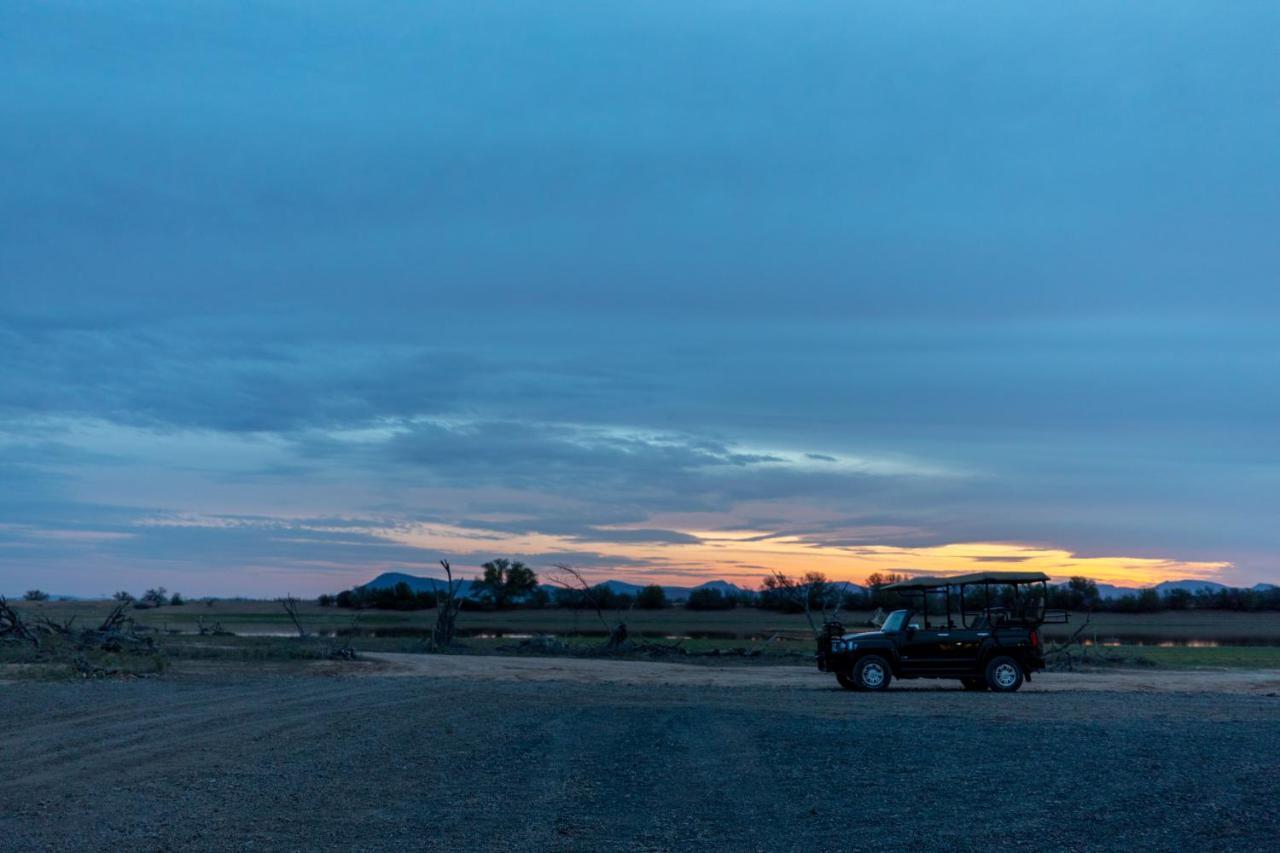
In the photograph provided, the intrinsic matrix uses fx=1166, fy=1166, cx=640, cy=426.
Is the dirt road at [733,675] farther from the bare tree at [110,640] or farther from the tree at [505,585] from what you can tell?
the tree at [505,585]

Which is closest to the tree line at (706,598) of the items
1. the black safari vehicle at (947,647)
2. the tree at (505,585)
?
the tree at (505,585)

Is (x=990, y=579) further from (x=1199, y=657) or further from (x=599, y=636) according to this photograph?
(x=599, y=636)

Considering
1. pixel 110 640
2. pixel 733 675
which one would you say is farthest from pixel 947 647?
pixel 110 640

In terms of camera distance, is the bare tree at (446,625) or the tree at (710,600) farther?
the tree at (710,600)

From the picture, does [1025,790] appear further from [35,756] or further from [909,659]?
[909,659]

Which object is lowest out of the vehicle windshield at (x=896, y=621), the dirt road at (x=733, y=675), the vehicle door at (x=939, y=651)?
the dirt road at (x=733, y=675)

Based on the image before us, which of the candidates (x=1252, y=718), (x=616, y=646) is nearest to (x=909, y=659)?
(x=1252, y=718)

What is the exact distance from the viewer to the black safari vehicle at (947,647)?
1012 inches

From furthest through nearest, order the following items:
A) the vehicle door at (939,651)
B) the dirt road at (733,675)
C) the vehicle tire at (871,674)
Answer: the dirt road at (733,675), the vehicle door at (939,651), the vehicle tire at (871,674)

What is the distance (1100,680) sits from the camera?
32.0m

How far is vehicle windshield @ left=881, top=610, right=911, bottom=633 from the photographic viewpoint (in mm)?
26031

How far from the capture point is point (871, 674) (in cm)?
2564

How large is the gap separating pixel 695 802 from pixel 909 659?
15.7 metres

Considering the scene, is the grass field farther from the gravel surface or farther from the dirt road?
the gravel surface
